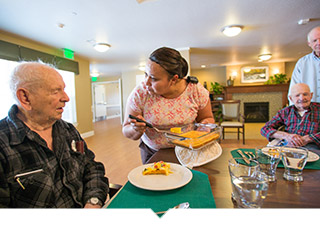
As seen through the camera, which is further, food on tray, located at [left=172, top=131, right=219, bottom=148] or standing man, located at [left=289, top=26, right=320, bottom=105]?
standing man, located at [left=289, top=26, right=320, bottom=105]

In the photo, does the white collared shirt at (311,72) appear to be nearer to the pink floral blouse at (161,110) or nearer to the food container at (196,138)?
the pink floral blouse at (161,110)

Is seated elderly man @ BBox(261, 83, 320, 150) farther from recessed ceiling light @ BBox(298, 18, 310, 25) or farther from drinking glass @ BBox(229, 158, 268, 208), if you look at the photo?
recessed ceiling light @ BBox(298, 18, 310, 25)

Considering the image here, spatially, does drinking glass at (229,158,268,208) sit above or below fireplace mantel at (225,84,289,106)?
below

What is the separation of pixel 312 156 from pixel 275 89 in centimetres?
776

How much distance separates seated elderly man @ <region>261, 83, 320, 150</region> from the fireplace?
6473 millimetres

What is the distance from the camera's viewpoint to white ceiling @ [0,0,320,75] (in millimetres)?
2609

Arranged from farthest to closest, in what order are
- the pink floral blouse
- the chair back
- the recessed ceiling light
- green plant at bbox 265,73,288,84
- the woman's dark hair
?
green plant at bbox 265,73,288,84, the chair back, the recessed ceiling light, the pink floral blouse, the woman's dark hair

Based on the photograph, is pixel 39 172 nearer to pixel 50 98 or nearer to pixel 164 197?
pixel 50 98

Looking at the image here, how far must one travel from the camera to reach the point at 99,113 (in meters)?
10.4

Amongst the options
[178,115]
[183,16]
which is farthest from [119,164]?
[183,16]

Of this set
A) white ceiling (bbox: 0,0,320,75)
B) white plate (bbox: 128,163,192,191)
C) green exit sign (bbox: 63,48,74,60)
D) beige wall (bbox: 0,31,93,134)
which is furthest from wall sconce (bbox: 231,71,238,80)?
white plate (bbox: 128,163,192,191)

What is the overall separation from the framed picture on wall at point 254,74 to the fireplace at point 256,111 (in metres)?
1.09

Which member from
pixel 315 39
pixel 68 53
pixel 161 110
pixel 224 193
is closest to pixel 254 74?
pixel 315 39

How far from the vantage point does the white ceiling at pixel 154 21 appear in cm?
261
